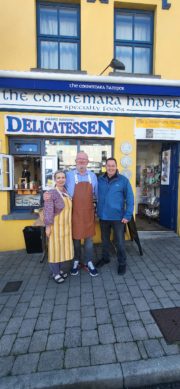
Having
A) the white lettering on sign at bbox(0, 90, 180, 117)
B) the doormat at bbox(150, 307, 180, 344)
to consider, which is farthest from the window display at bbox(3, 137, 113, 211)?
the doormat at bbox(150, 307, 180, 344)

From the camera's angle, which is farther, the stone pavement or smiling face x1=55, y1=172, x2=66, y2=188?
smiling face x1=55, y1=172, x2=66, y2=188

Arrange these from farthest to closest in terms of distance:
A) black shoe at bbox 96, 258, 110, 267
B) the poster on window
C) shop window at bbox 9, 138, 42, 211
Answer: the poster on window → shop window at bbox 9, 138, 42, 211 → black shoe at bbox 96, 258, 110, 267

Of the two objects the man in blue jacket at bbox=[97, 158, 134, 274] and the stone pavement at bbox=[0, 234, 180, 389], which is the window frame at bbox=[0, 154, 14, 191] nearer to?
the stone pavement at bbox=[0, 234, 180, 389]

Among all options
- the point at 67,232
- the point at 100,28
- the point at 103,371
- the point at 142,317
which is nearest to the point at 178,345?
the point at 142,317

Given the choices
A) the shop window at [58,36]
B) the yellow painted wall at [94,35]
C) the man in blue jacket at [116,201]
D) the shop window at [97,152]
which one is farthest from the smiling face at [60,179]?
the shop window at [58,36]

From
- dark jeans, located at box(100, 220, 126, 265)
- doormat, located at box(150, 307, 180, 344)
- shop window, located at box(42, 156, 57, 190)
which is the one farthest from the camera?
shop window, located at box(42, 156, 57, 190)

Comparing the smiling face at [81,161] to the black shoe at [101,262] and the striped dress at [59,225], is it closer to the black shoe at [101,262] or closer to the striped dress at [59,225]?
the striped dress at [59,225]

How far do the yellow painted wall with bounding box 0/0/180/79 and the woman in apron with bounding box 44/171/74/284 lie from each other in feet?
9.87

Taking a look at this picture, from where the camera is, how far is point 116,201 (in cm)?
396

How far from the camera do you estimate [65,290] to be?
11.9 feet

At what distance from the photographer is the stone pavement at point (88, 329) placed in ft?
7.29

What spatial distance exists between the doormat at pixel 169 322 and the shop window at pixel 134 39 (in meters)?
4.99

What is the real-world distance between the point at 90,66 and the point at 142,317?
15.9ft

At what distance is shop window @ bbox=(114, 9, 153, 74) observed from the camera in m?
5.50
